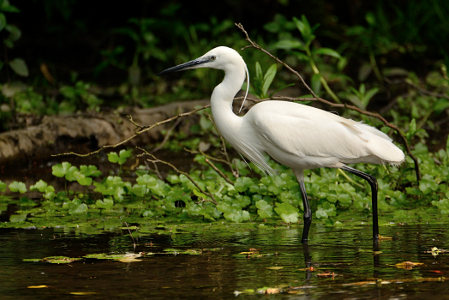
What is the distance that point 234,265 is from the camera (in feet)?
15.8

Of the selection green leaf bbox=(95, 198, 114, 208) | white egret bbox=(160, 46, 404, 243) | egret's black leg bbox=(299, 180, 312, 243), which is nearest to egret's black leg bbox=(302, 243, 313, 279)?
egret's black leg bbox=(299, 180, 312, 243)

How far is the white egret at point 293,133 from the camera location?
5766 millimetres

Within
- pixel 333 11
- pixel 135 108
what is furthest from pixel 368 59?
pixel 135 108

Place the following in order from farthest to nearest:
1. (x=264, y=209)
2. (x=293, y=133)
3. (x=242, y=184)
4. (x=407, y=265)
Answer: (x=242, y=184) < (x=264, y=209) < (x=293, y=133) < (x=407, y=265)

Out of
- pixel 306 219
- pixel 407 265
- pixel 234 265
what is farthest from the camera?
pixel 306 219

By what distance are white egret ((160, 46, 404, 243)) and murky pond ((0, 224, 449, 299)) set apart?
0.43m

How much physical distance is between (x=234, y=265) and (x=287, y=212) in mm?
1382

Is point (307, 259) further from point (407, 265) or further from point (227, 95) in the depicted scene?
point (227, 95)

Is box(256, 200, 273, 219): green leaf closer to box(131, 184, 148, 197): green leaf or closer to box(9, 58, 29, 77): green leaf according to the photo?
box(131, 184, 148, 197): green leaf

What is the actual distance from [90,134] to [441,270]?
563 centimetres

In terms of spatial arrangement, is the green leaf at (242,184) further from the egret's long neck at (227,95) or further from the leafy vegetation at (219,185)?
the egret's long neck at (227,95)

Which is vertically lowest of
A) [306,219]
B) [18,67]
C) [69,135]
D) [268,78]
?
[306,219]

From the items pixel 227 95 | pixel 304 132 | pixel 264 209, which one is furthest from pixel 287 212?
Answer: pixel 227 95

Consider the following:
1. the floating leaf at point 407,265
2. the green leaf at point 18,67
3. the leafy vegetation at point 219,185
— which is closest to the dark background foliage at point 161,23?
the leafy vegetation at point 219,185
